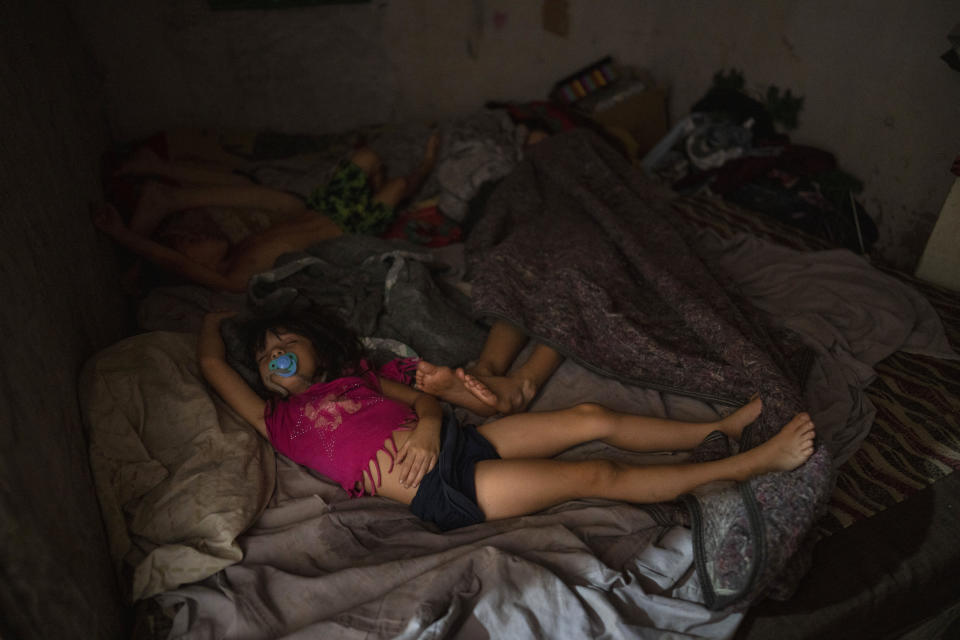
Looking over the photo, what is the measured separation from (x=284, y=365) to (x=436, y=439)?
44cm

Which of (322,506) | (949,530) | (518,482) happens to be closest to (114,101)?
(322,506)

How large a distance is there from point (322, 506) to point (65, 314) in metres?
0.74

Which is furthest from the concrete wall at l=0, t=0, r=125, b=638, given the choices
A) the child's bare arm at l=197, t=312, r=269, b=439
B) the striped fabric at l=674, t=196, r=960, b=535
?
A: the striped fabric at l=674, t=196, r=960, b=535

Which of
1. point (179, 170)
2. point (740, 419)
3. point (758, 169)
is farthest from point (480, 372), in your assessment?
point (758, 169)

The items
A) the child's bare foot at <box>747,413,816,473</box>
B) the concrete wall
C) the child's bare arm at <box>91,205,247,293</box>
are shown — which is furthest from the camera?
the child's bare arm at <box>91,205,247,293</box>

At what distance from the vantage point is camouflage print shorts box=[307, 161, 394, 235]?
91.3 inches

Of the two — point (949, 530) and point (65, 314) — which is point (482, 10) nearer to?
point (65, 314)

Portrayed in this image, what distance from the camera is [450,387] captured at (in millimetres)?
1491

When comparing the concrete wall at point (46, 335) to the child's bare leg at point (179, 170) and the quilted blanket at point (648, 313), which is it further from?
the quilted blanket at point (648, 313)

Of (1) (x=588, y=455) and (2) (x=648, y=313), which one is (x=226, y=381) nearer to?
(1) (x=588, y=455)

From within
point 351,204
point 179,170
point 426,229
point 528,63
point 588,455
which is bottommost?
point 588,455

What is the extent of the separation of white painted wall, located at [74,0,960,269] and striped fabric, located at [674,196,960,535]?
2.44 ft

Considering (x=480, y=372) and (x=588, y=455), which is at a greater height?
(x=480, y=372)

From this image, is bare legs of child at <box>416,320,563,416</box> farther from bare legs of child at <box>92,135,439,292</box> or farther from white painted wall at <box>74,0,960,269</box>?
white painted wall at <box>74,0,960,269</box>
